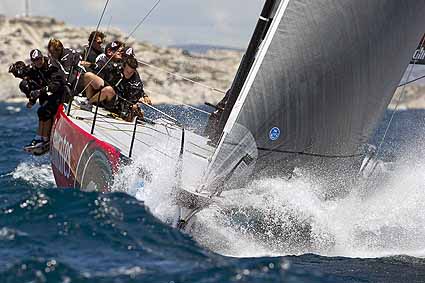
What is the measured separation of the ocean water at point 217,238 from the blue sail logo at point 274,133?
1.13 feet

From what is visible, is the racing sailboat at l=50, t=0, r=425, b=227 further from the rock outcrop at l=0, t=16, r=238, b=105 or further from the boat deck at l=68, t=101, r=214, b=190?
the rock outcrop at l=0, t=16, r=238, b=105

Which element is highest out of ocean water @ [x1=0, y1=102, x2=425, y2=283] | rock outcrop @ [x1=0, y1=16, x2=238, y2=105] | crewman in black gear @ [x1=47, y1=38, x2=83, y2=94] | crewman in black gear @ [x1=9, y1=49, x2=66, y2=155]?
crewman in black gear @ [x1=47, y1=38, x2=83, y2=94]

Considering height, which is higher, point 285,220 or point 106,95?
point 106,95

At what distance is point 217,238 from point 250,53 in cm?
205

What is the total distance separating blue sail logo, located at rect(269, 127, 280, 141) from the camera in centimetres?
605

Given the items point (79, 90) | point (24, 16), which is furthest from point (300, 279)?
point (24, 16)

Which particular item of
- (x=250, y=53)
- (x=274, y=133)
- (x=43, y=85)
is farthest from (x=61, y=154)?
(x=274, y=133)

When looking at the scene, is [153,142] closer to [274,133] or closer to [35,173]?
[274,133]

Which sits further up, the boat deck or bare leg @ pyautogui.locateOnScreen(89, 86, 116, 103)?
bare leg @ pyautogui.locateOnScreen(89, 86, 116, 103)

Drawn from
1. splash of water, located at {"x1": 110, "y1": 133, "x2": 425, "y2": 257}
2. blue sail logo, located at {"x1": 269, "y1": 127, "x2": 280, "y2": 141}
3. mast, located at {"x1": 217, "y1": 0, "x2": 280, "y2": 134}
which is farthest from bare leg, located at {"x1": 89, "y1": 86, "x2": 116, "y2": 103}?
blue sail logo, located at {"x1": 269, "y1": 127, "x2": 280, "y2": 141}

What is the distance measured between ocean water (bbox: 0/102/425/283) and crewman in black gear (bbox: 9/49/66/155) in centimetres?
156

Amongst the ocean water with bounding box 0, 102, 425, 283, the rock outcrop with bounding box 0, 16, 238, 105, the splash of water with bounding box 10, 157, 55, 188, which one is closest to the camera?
the ocean water with bounding box 0, 102, 425, 283

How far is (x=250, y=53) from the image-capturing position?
704 centimetres

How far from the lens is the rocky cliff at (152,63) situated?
72.0 m
